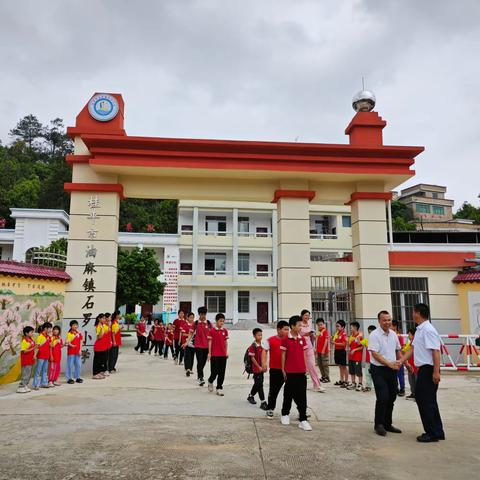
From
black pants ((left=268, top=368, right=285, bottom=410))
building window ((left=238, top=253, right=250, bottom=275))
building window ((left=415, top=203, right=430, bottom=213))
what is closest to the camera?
black pants ((left=268, top=368, right=285, bottom=410))

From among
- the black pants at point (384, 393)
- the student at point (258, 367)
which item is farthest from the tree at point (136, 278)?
the black pants at point (384, 393)

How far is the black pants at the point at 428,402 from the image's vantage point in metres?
5.22

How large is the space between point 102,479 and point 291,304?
733 centimetres

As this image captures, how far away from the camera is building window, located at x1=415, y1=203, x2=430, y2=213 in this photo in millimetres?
54009

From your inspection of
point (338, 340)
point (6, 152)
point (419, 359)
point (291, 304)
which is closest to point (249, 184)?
point (291, 304)

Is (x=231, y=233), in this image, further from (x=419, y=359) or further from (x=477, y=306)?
(x=419, y=359)

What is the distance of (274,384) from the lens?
20.8ft

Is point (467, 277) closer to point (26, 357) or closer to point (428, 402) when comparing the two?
point (428, 402)

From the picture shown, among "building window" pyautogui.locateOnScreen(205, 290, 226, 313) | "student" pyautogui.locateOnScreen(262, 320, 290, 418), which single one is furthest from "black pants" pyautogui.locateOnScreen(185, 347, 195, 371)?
"building window" pyautogui.locateOnScreen(205, 290, 226, 313)

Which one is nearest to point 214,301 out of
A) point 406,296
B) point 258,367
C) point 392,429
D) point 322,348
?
point 406,296

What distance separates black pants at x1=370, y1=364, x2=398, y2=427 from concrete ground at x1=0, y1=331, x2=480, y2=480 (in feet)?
0.72

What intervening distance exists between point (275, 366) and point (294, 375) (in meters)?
0.64

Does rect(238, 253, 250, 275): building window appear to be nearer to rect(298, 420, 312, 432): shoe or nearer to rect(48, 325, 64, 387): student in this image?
rect(48, 325, 64, 387): student

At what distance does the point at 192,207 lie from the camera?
32.2 m
